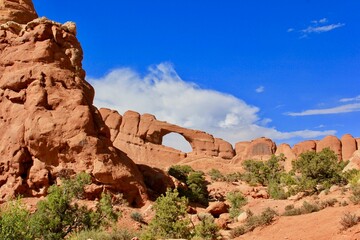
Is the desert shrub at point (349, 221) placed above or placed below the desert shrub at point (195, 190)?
below

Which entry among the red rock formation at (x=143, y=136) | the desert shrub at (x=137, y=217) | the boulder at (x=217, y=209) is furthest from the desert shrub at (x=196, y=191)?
the red rock formation at (x=143, y=136)

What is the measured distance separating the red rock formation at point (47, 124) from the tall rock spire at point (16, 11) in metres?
2.86

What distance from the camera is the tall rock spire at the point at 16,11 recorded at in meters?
28.6

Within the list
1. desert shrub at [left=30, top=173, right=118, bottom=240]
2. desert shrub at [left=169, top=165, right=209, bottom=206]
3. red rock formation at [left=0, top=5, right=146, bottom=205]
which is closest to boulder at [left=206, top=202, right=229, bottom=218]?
red rock formation at [left=0, top=5, right=146, bottom=205]

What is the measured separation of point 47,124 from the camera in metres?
22.3

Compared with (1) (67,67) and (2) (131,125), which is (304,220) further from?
(2) (131,125)

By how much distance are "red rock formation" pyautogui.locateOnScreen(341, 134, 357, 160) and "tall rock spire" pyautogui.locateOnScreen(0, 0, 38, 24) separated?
181 feet

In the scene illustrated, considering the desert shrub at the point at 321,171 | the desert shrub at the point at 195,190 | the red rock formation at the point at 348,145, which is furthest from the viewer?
the red rock formation at the point at 348,145

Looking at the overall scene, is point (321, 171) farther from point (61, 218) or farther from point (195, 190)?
point (61, 218)

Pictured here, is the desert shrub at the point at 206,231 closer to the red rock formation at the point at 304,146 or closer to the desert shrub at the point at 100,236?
the desert shrub at the point at 100,236

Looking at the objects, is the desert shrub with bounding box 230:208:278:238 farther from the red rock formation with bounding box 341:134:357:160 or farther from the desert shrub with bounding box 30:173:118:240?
the red rock formation with bounding box 341:134:357:160

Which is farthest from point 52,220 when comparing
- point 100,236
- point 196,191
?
point 196,191

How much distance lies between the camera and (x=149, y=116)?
71000 millimetres

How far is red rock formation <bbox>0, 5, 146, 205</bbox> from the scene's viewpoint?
21578mm
